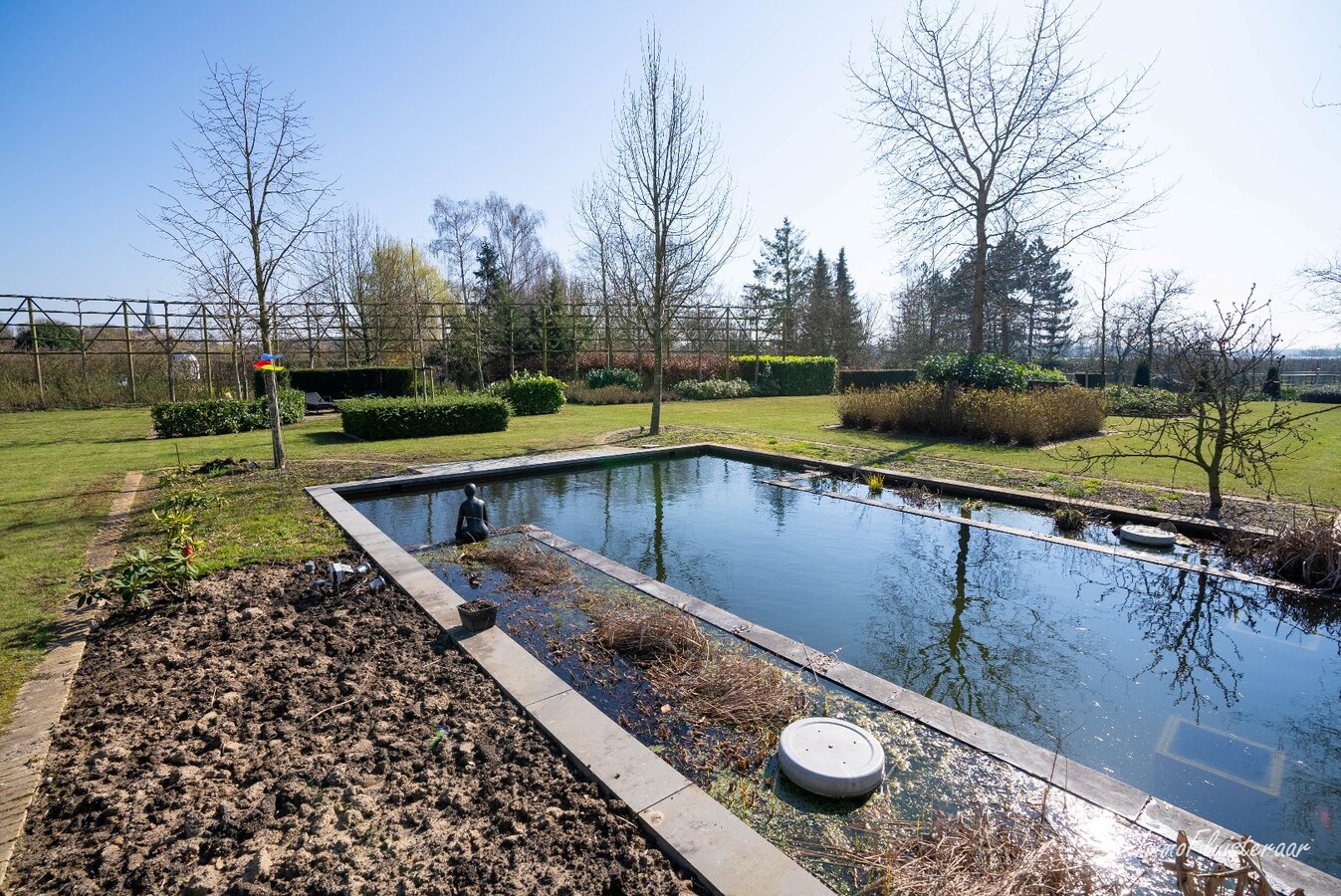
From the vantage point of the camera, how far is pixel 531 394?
1667 centimetres

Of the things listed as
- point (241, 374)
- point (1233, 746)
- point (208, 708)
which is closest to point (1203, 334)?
point (1233, 746)

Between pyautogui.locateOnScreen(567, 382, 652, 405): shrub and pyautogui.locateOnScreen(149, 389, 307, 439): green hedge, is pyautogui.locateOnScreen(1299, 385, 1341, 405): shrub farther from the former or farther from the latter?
pyautogui.locateOnScreen(149, 389, 307, 439): green hedge

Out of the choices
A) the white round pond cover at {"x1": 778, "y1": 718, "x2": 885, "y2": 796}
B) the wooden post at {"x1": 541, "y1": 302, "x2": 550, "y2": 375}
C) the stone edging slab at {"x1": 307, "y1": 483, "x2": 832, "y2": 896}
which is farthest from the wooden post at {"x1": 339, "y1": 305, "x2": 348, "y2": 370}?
the white round pond cover at {"x1": 778, "y1": 718, "x2": 885, "y2": 796}

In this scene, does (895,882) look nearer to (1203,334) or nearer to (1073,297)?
(1203,334)

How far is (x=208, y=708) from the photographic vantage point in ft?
9.66

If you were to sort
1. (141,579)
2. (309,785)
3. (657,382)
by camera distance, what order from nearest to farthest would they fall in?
(309,785) < (141,579) < (657,382)

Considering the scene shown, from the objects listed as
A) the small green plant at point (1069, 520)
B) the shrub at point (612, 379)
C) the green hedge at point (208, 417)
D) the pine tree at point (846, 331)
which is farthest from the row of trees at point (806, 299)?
the small green plant at point (1069, 520)

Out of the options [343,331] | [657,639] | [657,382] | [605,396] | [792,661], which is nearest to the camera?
[792,661]

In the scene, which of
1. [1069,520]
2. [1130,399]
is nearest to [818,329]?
[1130,399]

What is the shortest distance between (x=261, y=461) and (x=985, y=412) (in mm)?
11805

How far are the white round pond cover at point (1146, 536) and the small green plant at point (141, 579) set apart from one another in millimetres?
7670

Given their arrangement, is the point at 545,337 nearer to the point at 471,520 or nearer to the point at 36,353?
the point at 36,353

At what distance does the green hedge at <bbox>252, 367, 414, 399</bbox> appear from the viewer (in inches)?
675

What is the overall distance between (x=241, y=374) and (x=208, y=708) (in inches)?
730
